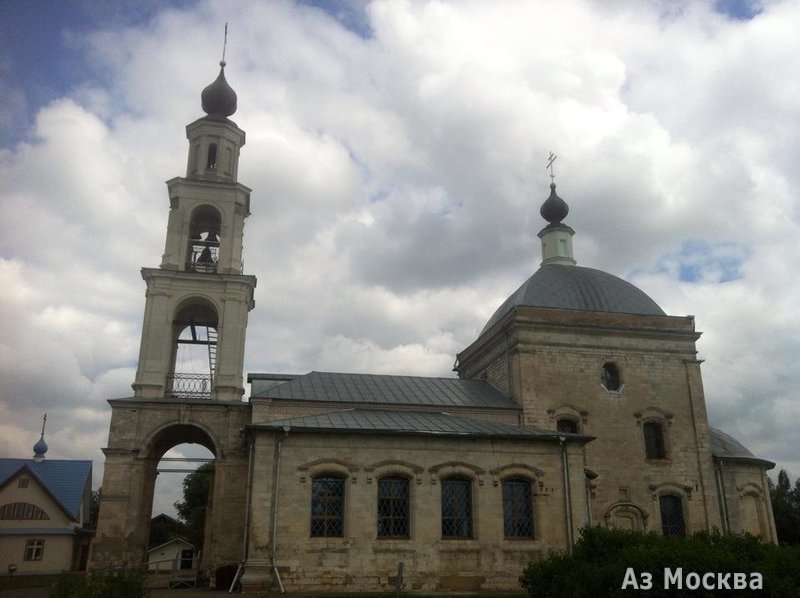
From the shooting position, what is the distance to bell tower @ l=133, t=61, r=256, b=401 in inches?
872

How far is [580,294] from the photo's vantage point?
85.6 ft

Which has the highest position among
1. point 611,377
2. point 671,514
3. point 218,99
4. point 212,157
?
point 218,99

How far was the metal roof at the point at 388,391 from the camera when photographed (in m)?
22.3

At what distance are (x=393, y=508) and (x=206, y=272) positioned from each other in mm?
10768

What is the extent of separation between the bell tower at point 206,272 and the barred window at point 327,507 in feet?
16.8

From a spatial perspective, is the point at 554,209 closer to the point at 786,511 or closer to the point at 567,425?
the point at 567,425

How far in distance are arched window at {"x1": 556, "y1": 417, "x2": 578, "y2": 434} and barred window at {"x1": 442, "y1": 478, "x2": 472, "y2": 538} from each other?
18.7ft

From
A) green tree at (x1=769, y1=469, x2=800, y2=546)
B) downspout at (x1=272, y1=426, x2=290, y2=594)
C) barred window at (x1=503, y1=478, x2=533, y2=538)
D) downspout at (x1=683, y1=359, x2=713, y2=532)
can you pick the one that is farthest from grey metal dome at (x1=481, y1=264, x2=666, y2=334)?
green tree at (x1=769, y1=469, x2=800, y2=546)

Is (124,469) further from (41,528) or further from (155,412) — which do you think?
(41,528)

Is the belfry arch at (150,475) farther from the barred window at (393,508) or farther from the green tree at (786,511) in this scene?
the green tree at (786,511)

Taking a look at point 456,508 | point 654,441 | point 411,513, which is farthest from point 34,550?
point 654,441

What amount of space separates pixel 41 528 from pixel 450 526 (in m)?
25.9

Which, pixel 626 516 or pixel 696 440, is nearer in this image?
pixel 626 516

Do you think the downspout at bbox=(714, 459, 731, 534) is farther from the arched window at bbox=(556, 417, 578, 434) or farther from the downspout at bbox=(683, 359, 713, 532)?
the arched window at bbox=(556, 417, 578, 434)
